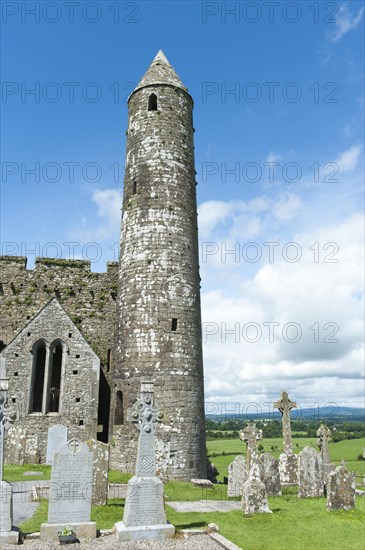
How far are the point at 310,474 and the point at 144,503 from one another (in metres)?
6.65

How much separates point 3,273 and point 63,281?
120 inches

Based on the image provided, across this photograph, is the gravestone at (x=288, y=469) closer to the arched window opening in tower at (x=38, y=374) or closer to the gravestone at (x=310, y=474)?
the gravestone at (x=310, y=474)

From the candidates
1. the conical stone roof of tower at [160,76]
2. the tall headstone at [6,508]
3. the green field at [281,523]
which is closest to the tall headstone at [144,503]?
the green field at [281,523]

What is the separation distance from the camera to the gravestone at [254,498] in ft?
35.4

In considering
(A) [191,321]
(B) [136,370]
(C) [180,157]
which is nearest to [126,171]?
(C) [180,157]

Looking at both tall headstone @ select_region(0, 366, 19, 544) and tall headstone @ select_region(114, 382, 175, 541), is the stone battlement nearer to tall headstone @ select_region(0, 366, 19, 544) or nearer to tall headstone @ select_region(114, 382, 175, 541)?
tall headstone @ select_region(114, 382, 175, 541)

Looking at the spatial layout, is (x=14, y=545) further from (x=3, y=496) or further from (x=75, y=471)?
(x=75, y=471)

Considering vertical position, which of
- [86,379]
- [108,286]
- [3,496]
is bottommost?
[3,496]

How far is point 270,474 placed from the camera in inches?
539

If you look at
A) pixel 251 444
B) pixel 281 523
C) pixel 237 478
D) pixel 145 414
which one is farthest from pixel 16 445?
pixel 281 523

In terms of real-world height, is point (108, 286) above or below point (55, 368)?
above

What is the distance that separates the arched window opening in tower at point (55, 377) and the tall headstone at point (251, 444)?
33.7ft

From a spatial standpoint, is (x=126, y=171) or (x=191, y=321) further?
(x=126, y=171)

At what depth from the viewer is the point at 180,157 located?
2067 centimetres
